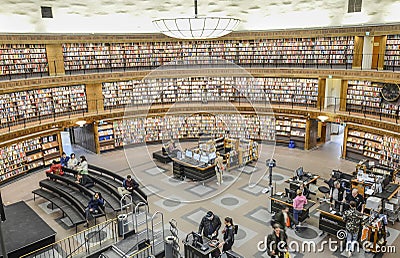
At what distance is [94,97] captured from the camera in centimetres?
1606

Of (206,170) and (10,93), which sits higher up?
(10,93)

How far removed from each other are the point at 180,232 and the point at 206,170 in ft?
12.0

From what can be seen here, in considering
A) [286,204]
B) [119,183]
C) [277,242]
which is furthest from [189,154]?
[277,242]

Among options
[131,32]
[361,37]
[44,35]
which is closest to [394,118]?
[361,37]

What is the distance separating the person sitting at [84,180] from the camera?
36.8 feet

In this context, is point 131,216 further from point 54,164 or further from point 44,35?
point 44,35

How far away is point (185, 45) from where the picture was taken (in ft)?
58.9

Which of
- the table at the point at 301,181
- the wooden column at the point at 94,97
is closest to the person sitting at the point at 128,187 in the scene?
the table at the point at 301,181

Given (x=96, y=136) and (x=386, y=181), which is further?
(x=96, y=136)

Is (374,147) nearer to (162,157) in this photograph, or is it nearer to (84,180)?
(162,157)

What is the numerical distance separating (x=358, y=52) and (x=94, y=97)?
11.8m

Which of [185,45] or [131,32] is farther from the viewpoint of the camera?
[185,45]

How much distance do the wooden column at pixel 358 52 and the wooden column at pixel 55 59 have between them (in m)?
12.6

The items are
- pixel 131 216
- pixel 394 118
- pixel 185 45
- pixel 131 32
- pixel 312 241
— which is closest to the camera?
pixel 312 241
